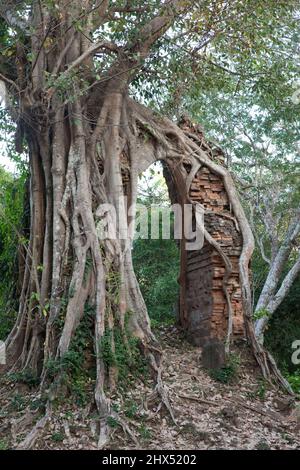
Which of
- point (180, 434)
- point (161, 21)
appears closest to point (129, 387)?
point (180, 434)

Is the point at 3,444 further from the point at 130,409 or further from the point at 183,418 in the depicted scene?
the point at 183,418

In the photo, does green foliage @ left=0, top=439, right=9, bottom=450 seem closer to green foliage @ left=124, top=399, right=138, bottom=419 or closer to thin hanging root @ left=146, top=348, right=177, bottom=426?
green foliage @ left=124, top=399, right=138, bottom=419

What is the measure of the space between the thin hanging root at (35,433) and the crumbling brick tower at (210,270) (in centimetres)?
296

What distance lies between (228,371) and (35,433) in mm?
2674

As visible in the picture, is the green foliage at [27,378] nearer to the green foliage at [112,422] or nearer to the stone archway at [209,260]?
the green foliage at [112,422]

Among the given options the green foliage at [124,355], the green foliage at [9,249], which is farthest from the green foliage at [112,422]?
the green foliage at [9,249]

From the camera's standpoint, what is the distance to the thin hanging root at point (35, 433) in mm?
4875

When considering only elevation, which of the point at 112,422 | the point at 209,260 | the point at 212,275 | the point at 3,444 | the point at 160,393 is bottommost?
the point at 3,444

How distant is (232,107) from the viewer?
1348 cm

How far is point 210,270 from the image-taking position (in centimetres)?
796

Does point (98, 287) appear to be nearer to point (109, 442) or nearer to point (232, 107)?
point (109, 442)

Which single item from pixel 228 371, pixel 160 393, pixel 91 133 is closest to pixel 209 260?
pixel 228 371

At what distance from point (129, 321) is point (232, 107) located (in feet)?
27.1

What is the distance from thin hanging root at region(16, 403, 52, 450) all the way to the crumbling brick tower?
2.96 meters
